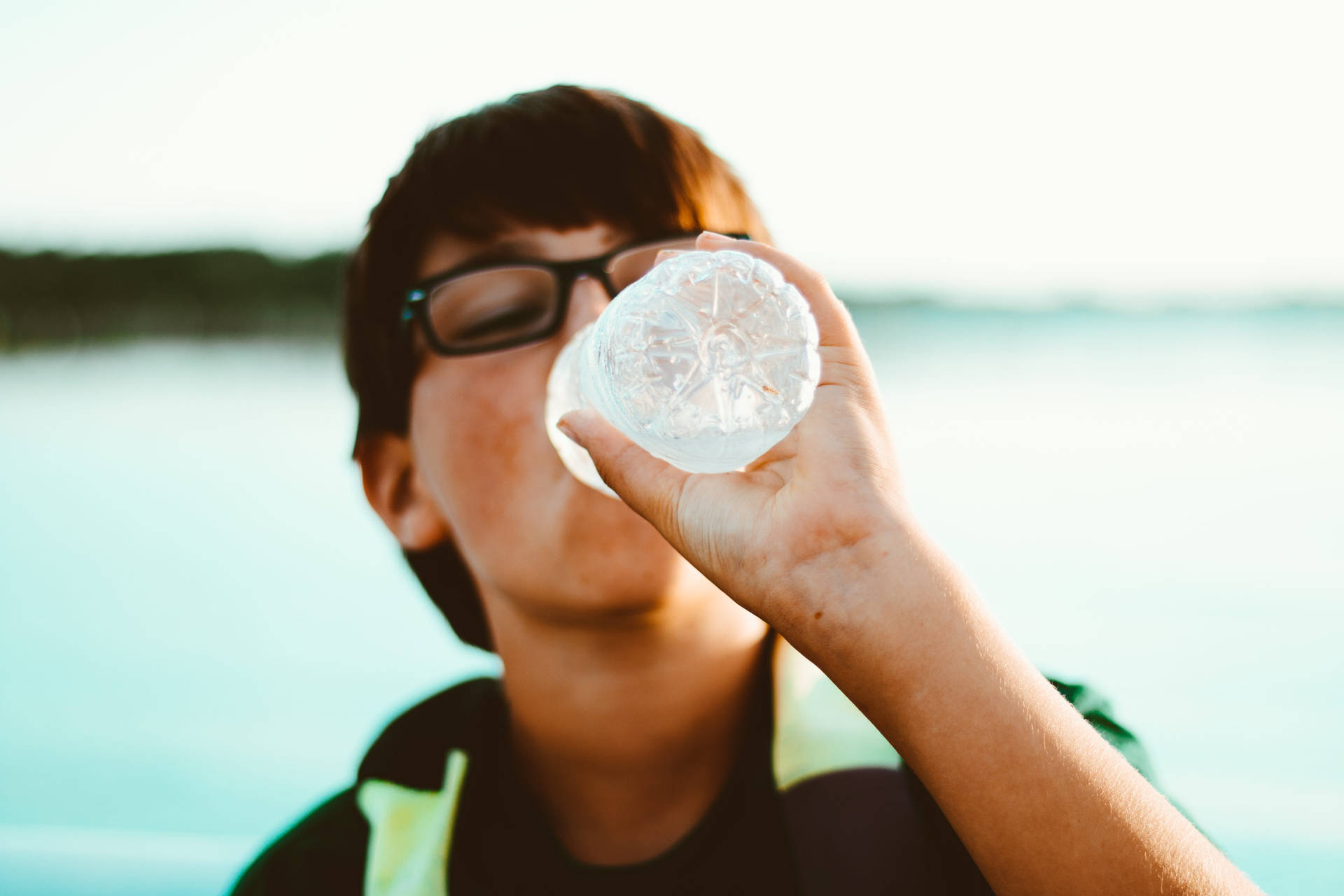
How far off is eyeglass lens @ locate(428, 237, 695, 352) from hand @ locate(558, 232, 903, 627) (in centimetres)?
33

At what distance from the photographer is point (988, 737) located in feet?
2.69

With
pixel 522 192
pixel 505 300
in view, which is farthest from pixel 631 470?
pixel 522 192

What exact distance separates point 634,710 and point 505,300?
0.69m

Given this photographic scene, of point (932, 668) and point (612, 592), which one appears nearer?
point (932, 668)

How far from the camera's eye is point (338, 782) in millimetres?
3438

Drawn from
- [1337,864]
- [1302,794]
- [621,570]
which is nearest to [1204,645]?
[1302,794]

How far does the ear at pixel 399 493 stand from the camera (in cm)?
168

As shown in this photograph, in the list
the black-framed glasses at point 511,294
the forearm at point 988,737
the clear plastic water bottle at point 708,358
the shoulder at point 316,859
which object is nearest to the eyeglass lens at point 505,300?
the black-framed glasses at point 511,294

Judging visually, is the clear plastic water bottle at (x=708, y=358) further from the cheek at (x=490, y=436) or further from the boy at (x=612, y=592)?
the cheek at (x=490, y=436)

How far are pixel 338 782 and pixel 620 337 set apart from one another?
298cm

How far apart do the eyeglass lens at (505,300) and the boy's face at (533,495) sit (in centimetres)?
3

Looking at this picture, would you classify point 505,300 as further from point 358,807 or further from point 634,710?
point 358,807

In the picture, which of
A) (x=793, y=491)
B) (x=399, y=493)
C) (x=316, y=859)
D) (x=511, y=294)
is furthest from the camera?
(x=399, y=493)

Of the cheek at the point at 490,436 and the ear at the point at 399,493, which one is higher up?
the cheek at the point at 490,436
